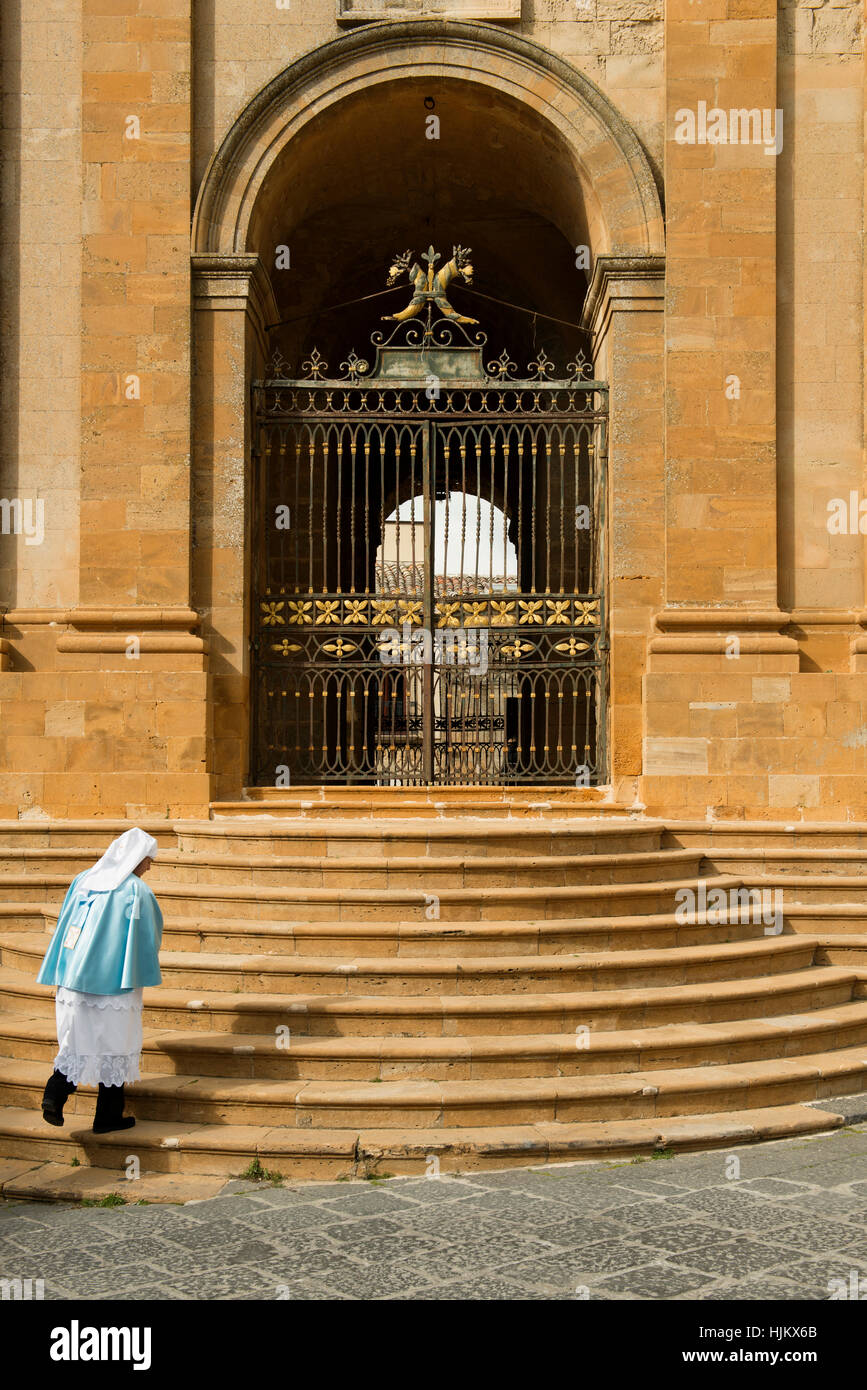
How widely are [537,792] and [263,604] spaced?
278 cm

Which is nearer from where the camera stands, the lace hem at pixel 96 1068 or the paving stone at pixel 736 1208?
the paving stone at pixel 736 1208

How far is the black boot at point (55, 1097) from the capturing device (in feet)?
21.1

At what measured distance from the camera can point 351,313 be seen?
611 inches

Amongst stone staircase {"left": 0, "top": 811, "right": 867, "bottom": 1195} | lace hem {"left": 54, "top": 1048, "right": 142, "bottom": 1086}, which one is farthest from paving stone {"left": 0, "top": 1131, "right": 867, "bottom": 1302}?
lace hem {"left": 54, "top": 1048, "right": 142, "bottom": 1086}

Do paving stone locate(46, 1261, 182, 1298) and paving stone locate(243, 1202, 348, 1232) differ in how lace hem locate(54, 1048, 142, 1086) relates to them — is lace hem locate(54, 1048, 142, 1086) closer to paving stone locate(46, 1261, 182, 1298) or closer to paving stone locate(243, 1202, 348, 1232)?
paving stone locate(243, 1202, 348, 1232)

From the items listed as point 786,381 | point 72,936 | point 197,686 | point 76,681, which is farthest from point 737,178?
point 72,936

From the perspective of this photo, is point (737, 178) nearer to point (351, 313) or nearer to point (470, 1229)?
point (351, 313)

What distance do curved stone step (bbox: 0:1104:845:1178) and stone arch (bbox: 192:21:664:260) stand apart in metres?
7.07

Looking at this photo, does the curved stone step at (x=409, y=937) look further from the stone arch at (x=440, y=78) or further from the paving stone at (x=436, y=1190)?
the stone arch at (x=440, y=78)

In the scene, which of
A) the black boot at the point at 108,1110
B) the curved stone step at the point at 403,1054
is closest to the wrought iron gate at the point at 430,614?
the curved stone step at the point at 403,1054

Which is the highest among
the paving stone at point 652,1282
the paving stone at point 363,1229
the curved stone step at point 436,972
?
the curved stone step at point 436,972

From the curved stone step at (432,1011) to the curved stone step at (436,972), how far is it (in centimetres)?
6

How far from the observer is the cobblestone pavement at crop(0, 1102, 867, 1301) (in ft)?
16.0

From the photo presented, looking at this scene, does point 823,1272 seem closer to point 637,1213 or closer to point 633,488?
point 637,1213
